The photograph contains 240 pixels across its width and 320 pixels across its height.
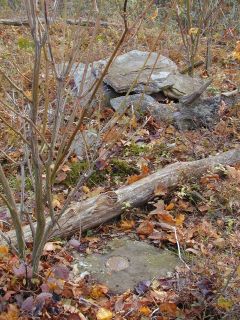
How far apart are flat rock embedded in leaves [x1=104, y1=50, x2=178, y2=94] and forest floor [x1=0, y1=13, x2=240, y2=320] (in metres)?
0.49

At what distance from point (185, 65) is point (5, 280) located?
5.78 m

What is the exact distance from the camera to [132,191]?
4.00 meters

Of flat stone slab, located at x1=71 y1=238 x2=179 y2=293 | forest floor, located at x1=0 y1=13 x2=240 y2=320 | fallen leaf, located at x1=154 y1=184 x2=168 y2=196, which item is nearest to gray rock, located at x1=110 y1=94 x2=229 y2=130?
forest floor, located at x1=0 y1=13 x2=240 y2=320

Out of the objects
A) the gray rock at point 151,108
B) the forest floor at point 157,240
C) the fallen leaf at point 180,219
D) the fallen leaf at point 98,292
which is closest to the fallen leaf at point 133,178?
the forest floor at point 157,240

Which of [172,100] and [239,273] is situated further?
[172,100]

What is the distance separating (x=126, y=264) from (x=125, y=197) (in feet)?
2.25

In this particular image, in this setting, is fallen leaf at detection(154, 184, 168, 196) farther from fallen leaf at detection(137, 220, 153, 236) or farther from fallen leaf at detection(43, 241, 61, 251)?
fallen leaf at detection(43, 241, 61, 251)

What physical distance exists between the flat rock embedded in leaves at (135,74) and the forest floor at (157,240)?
1.60ft

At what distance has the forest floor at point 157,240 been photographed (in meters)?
2.79

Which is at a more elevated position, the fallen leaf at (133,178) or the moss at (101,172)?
the fallen leaf at (133,178)

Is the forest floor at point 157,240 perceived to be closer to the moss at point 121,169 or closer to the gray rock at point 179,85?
the moss at point 121,169

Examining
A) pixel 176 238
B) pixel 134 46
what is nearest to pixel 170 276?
pixel 176 238

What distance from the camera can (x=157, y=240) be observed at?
145 inches

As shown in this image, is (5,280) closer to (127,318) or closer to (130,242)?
(127,318)
